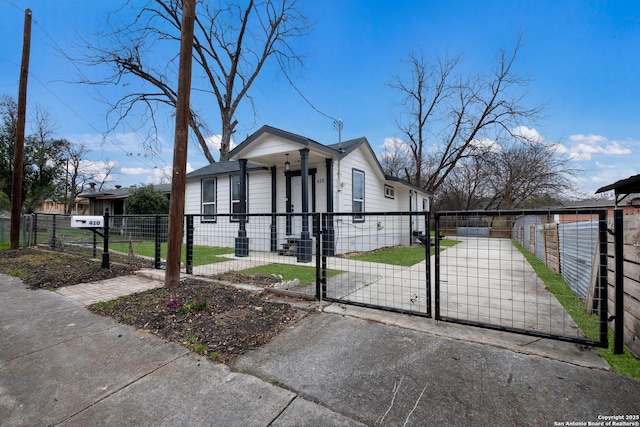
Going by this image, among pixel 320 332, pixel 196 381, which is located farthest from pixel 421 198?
pixel 196 381

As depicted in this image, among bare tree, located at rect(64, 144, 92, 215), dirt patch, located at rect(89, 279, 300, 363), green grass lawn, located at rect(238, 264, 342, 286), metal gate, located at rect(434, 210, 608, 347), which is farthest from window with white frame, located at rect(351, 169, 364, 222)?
bare tree, located at rect(64, 144, 92, 215)

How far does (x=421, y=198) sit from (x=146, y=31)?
16034 mm

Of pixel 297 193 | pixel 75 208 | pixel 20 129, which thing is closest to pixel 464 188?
pixel 297 193

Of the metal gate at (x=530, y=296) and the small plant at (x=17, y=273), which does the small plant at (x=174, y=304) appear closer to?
the metal gate at (x=530, y=296)

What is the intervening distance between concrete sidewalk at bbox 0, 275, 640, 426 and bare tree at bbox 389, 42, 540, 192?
1943 centimetres

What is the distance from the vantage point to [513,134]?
17891mm

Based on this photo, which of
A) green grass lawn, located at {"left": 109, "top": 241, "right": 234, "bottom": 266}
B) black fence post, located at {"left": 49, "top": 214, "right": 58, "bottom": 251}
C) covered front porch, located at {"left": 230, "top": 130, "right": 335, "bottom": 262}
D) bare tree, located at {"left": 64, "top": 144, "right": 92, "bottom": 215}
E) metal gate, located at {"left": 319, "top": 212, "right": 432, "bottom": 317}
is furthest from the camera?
bare tree, located at {"left": 64, "top": 144, "right": 92, "bottom": 215}

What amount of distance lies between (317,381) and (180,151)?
3.50m

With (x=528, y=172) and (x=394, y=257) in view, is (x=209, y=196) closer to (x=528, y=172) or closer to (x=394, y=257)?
(x=394, y=257)

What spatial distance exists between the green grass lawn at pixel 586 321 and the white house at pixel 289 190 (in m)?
2.89

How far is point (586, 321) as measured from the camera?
294cm

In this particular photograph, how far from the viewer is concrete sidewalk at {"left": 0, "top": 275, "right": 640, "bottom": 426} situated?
1595mm

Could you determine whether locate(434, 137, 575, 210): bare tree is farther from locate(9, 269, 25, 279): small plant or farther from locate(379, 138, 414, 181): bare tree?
locate(9, 269, 25, 279): small plant

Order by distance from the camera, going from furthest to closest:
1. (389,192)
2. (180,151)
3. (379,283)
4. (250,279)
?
1. (389,192)
2. (379,283)
3. (250,279)
4. (180,151)
